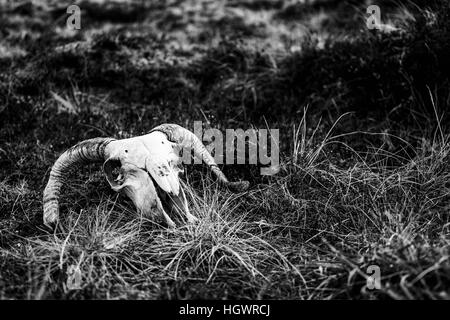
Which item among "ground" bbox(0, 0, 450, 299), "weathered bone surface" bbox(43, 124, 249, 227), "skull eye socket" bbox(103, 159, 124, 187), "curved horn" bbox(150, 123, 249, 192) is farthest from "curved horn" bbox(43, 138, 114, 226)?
"curved horn" bbox(150, 123, 249, 192)

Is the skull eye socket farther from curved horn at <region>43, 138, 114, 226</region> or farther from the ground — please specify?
the ground

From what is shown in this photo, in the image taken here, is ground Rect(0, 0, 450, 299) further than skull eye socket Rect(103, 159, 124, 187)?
No

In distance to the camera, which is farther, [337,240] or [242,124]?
[242,124]

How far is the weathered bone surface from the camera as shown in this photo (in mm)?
4445

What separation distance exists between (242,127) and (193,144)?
164cm

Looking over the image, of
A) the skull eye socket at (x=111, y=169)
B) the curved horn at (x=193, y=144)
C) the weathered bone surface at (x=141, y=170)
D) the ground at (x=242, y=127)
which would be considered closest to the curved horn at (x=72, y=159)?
the weathered bone surface at (x=141, y=170)

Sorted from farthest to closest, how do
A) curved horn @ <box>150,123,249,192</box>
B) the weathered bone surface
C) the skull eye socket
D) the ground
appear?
curved horn @ <box>150,123,249,192</box> < the skull eye socket < the weathered bone surface < the ground

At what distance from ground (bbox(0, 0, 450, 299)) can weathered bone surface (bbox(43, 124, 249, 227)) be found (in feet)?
0.66

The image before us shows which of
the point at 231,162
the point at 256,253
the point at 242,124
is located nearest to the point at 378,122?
the point at 242,124

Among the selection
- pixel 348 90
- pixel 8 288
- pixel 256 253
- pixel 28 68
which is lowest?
pixel 8 288

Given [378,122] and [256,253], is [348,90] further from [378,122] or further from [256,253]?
[256,253]

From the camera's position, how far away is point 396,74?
268 inches

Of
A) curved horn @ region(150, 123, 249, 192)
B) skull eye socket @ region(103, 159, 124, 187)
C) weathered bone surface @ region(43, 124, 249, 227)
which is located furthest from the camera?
curved horn @ region(150, 123, 249, 192)
